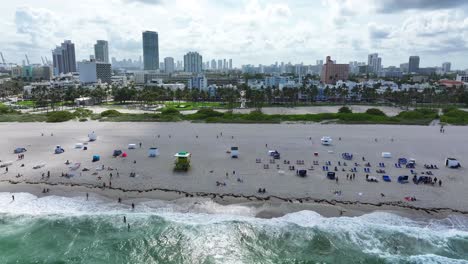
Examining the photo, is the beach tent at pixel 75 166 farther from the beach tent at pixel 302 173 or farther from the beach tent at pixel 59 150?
the beach tent at pixel 302 173

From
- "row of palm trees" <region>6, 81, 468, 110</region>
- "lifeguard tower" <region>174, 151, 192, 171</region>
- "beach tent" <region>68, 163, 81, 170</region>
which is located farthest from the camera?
"row of palm trees" <region>6, 81, 468, 110</region>

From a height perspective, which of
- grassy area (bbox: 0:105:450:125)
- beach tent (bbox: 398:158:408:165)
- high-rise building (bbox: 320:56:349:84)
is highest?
high-rise building (bbox: 320:56:349:84)

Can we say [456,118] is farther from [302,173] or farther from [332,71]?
[332,71]

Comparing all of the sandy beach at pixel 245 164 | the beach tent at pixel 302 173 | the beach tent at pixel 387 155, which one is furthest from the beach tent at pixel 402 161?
the beach tent at pixel 302 173

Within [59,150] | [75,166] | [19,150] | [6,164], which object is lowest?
[6,164]

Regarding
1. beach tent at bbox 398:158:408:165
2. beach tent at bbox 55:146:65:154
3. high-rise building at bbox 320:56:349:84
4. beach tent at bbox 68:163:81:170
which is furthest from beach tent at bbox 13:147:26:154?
high-rise building at bbox 320:56:349:84

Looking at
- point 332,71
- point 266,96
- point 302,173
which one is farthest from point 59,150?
point 332,71

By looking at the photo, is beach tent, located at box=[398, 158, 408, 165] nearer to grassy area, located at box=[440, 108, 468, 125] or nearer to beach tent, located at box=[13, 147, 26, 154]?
grassy area, located at box=[440, 108, 468, 125]
